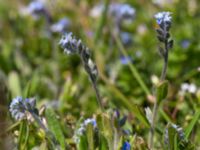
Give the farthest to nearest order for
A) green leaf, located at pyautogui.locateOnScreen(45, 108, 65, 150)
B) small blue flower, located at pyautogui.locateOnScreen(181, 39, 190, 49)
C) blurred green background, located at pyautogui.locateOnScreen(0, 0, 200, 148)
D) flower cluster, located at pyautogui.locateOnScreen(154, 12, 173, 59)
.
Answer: small blue flower, located at pyautogui.locateOnScreen(181, 39, 190, 49) → blurred green background, located at pyautogui.locateOnScreen(0, 0, 200, 148) → green leaf, located at pyautogui.locateOnScreen(45, 108, 65, 150) → flower cluster, located at pyautogui.locateOnScreen(154, 12, 173, 59)

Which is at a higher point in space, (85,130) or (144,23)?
(144,23)

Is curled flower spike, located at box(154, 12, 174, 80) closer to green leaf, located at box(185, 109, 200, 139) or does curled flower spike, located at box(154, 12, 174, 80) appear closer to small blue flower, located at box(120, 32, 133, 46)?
green leaf, located at box(185, 109, 200, 139)

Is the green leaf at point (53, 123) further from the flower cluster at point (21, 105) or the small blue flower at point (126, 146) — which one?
the small blue flower at point (126, 146)

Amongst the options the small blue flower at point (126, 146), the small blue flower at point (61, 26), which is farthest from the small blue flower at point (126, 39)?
the small blue flower at point (126, 146)

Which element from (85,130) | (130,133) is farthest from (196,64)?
(85,130)

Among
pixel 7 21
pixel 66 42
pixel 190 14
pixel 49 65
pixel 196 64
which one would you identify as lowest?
pixel 66 42

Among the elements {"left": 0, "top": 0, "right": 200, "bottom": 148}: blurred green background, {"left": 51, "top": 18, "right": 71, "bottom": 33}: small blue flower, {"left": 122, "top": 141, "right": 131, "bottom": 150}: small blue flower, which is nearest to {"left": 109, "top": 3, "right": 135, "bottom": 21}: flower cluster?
{"left": 0, "top": 0, "right": 200, "bottom": 148}: blurred green background

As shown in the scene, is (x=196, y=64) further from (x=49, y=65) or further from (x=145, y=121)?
(x=145, y=121)

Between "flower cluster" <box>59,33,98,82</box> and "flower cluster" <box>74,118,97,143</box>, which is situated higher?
"flower cluster" <box>59,33,98,82</box>

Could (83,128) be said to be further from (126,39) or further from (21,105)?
(126,39)
